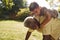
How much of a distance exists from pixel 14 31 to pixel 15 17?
149 mm

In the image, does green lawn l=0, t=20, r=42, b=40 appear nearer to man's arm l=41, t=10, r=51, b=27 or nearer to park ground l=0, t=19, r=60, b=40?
park ground l=0, t=19, r=60, b=40

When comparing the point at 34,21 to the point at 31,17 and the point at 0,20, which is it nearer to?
the point at 31,17

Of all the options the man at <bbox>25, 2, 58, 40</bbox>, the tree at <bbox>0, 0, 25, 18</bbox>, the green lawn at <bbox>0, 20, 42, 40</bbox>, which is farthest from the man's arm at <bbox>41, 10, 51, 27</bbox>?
the tree at <bbox>0, 0, 25, 18</bbox>

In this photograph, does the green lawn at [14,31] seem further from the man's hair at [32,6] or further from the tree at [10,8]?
the man's hair at [32,6]

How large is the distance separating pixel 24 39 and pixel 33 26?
0.55ft

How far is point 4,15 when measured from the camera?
1.76 meters

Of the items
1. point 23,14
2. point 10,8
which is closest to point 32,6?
point 23,14

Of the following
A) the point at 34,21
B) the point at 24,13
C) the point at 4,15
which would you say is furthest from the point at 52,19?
the point at 4,15

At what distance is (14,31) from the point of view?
1.76 metres

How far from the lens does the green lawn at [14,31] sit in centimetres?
174

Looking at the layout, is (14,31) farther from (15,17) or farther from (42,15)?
(42,15)

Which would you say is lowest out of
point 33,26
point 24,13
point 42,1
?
point 33,26

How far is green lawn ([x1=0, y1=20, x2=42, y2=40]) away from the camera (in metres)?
1.74

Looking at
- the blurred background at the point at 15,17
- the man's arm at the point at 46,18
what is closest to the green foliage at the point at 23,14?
the blurred background at the point at 15,17
